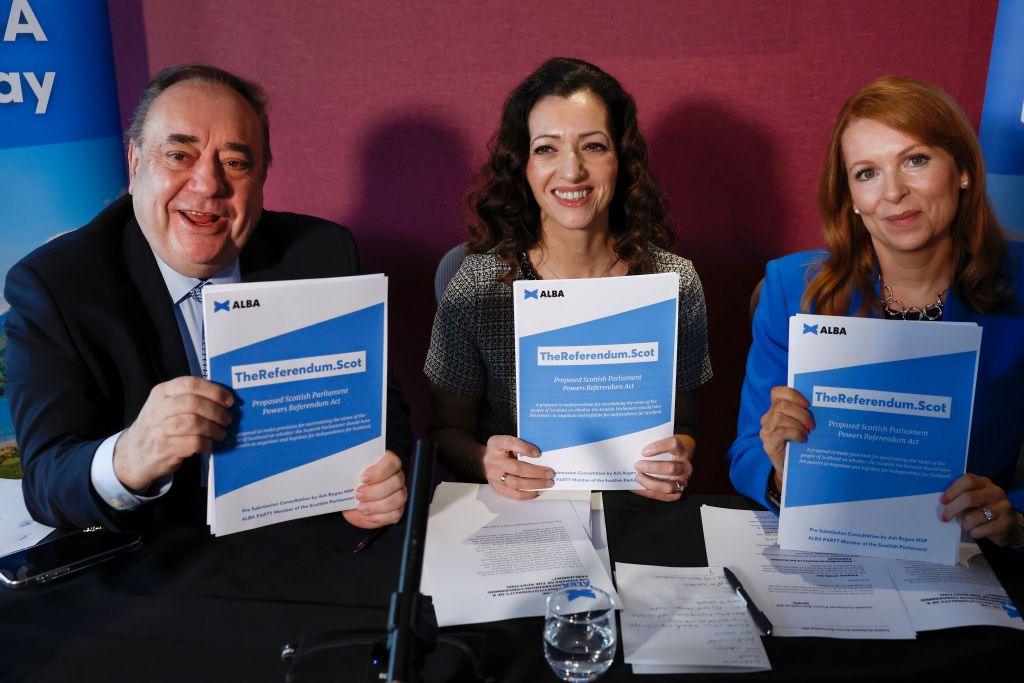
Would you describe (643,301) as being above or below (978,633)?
above

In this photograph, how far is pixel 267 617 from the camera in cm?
130

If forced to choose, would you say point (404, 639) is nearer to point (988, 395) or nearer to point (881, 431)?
point (881, 431)

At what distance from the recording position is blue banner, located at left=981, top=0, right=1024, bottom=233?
2506 mm

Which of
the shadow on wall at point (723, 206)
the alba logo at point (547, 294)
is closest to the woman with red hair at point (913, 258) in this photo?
the alba logo at point (547, 294)

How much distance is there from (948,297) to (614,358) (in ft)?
3.03

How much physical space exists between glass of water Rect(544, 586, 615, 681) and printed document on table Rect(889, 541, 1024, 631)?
543 mm

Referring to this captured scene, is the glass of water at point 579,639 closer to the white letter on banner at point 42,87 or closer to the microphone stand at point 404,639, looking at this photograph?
the microphone stand at point 404,639

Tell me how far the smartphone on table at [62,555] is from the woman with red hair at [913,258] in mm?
1370

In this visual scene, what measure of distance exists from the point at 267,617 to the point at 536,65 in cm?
214

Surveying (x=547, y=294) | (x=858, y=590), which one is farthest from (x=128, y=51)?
(x=858, y=590)

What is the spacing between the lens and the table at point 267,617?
3.87ft

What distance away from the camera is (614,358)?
157 centimetres

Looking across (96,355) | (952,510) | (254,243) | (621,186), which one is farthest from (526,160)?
(952,510)

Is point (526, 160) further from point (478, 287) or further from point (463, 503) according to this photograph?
point (463, 503)
